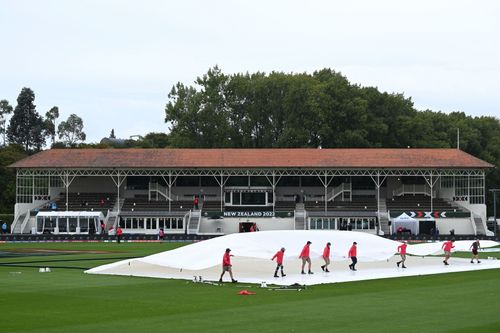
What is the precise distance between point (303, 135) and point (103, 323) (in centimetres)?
8586

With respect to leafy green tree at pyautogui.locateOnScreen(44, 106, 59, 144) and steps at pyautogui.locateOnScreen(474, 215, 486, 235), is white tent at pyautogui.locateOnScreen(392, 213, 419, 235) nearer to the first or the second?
steps at pyautogui.locateOnScreen(474, 215, 486, 235)

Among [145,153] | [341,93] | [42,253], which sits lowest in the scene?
[42,253]

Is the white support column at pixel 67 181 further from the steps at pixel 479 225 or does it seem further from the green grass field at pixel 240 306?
the green grass field at pixel 240 306

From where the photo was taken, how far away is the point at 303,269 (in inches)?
1388

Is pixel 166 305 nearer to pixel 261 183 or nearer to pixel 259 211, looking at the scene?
pixel 259 211

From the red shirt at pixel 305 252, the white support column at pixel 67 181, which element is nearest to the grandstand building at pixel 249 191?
the white support column at pixel 67 181

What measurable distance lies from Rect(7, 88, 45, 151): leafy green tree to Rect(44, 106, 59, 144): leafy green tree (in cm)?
260

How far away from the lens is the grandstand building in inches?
3236

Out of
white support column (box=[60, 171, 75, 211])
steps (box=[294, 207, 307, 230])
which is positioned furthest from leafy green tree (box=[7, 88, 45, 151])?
steps (box=[294, 207, 307, 230])

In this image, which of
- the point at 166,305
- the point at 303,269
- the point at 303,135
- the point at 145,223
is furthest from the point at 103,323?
the point at 303,135

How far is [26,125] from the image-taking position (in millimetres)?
145500

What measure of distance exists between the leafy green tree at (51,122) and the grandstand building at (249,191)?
60.2m

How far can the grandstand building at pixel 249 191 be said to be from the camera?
82.2m

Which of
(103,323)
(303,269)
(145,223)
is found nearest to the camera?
(103,323)
